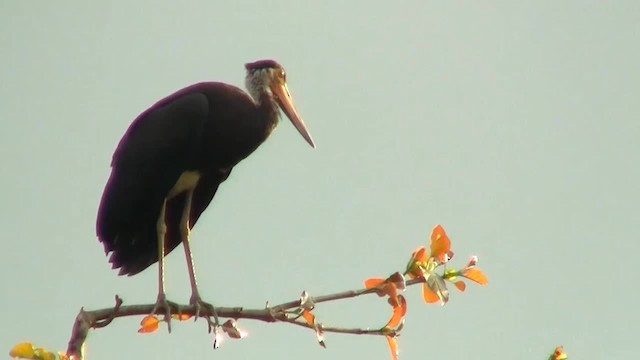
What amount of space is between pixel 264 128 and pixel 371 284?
309 centimetres

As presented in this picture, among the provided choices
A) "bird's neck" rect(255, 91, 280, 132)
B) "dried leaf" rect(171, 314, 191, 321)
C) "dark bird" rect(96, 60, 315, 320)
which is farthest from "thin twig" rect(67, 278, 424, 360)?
"bird's neck" rect(255, 91, 280, 132)

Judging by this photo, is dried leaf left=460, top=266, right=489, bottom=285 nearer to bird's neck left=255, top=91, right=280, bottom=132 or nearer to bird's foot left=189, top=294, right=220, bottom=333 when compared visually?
bird's foot left=189, top=294, right=220, bottom=333

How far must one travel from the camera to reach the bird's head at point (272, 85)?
7.06 m

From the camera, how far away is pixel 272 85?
23.6 ft

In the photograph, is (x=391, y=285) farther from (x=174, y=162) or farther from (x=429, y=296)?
(x=174, y=162)

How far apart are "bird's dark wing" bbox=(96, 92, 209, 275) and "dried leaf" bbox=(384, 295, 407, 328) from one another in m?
2.76

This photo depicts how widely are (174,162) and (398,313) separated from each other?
2927 millimetres

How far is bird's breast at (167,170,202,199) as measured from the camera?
6684 millimetres

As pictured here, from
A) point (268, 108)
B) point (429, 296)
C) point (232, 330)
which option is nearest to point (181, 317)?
point (232, 330)

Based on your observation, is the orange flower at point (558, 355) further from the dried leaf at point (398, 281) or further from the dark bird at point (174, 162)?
the dark bird at point (174, 162)

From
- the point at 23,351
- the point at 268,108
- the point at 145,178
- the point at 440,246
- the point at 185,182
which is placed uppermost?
the point at 268,108

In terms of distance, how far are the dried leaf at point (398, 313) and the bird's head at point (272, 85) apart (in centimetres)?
311

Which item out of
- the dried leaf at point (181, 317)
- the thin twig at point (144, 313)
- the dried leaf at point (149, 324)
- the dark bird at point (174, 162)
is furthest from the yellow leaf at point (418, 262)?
the dark bird at point (174, 162)

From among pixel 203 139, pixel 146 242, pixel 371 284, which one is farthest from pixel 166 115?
pixel 371 284
